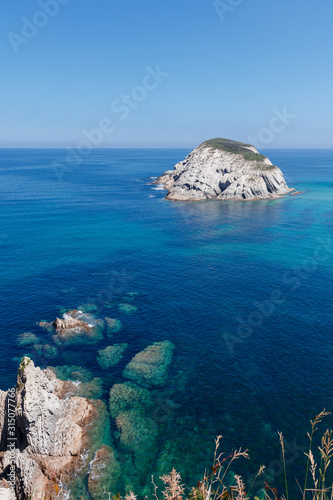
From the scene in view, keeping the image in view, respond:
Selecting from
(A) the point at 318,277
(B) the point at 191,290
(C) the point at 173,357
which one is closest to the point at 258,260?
(A) the point at 318,277

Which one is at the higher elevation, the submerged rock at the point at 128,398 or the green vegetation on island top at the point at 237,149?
the green vegetation on island top at the point at 237,149

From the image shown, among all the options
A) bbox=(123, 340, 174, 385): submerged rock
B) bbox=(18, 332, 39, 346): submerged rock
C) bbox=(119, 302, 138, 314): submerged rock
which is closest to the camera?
bbox=(123, 340, 174, 385): submerged rock

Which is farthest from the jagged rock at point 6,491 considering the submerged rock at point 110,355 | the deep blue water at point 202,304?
the submerged rock at point 110,355

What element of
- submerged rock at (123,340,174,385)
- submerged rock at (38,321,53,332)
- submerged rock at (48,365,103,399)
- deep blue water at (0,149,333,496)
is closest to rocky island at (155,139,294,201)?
deep blue water at (0,149,333,496)

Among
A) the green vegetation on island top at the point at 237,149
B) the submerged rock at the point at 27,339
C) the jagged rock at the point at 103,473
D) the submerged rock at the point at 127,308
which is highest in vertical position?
the green vegetation on island top at the point at 237,149

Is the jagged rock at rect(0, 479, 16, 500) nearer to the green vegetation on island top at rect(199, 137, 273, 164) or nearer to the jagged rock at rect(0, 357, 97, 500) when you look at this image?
the jagged rock at rect(0, 357, 97, 500)

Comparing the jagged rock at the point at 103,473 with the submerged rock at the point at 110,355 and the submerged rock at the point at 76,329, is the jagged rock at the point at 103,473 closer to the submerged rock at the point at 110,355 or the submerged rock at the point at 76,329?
the submerged rock at the point at 110,355
